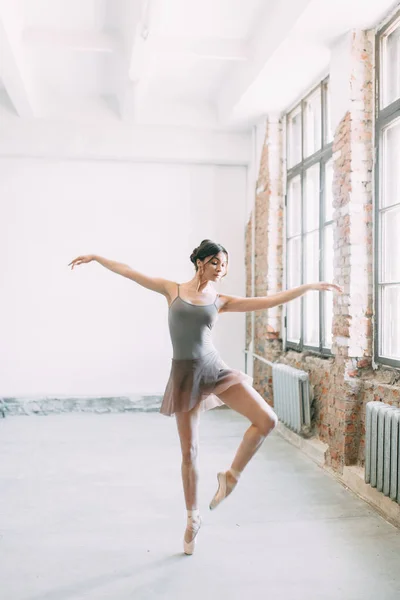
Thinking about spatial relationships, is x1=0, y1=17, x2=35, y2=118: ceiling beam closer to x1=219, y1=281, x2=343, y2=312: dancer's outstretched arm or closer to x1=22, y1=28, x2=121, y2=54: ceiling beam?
x1=22, y1=28, x2=121, y2=54: ceiling beam

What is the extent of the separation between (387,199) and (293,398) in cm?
214

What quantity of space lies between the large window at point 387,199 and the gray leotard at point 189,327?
1836 mm

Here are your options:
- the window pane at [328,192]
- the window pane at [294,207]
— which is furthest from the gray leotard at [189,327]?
the window pane at [294,207]

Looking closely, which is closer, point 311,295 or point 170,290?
point 170,290

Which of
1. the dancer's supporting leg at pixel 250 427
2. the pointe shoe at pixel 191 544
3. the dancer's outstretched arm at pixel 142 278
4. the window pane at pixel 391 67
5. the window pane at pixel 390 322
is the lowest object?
the pointe shoe at pixel 191 544

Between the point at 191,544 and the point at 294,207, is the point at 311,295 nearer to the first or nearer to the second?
the point at 294,207

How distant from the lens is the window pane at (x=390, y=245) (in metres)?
4.38

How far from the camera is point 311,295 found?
20.3 ft

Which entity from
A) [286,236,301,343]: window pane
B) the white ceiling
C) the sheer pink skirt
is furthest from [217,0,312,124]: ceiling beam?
the sheer pink skirt

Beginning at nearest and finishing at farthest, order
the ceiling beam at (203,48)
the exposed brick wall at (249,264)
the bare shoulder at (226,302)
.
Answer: the bare shoulder at (226,302) < the ceiling beam at (203,48) < the exposed brick wall at (249,264)

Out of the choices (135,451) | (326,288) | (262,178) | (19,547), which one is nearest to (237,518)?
(19,547)

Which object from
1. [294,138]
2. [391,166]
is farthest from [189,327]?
[294,138]

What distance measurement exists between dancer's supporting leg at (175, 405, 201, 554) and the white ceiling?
10.1 feet

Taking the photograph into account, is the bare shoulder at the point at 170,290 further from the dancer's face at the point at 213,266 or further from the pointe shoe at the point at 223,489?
the pointe shoe at the point at 223,489
